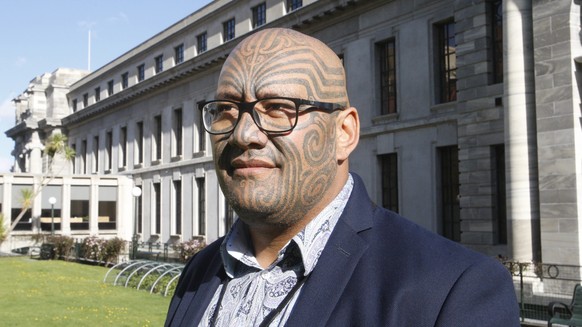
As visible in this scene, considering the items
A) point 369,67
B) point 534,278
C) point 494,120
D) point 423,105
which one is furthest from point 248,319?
point 369,67

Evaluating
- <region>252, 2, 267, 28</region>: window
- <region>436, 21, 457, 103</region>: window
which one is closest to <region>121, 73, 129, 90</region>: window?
<region>252, 2, 267, 28</region>: window

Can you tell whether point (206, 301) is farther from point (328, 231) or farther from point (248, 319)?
point (328, 231)

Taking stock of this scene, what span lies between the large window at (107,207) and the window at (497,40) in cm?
3393

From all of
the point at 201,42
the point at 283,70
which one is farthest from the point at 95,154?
the point at 283,70

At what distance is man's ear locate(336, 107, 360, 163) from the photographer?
214cm

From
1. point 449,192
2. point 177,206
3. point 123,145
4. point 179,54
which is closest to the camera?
point 449,192

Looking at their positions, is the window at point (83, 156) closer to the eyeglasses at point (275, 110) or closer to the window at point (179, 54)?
the window at point (179, 54)

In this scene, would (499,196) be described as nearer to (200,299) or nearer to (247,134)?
(200,299)

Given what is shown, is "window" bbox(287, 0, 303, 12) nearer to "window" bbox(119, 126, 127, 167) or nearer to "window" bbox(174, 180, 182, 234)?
"window" bbox(174, 180, 182, 234)

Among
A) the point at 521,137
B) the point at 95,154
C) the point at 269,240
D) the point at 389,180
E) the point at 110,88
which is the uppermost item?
the point at 110,88

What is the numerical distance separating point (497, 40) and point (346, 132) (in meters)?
19.7

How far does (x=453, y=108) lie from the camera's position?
21922 mm

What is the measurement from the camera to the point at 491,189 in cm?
1995

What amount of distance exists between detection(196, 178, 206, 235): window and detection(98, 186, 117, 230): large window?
10.9 metres
